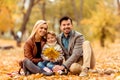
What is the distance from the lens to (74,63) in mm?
9531

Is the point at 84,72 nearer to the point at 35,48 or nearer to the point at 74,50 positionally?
the point at 74,50

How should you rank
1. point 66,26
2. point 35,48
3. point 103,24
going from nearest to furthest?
point 66,26, point 35,48, point 103,24

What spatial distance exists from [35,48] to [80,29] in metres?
25.6

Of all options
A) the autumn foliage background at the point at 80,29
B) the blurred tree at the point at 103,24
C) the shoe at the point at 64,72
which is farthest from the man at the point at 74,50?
the blurred tree at the point at 103,24

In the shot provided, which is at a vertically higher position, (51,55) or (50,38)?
(50,38)

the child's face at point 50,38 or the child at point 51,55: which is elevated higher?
the child's face at point 50,38

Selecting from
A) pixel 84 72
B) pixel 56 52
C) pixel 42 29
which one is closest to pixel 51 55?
pixel 56 52

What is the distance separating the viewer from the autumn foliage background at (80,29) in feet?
32.7

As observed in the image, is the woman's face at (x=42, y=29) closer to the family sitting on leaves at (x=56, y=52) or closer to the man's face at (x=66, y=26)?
the family sitting on leaves at (x=56, y=52)

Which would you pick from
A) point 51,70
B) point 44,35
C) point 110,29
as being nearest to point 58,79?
point 51,70

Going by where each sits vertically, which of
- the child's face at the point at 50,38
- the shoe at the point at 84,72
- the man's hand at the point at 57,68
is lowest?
the shoe at the point at 84,72

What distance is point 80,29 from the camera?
3519cm

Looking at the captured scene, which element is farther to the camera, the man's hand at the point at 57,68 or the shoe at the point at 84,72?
the man's hand at the point at 57,68

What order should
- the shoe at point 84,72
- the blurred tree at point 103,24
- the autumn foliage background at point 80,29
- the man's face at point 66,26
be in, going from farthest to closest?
the blurred tree at point 103,24, the autumn foliage background at point 80,29, the man's face at point 66,26, the shoe at point 84,72
